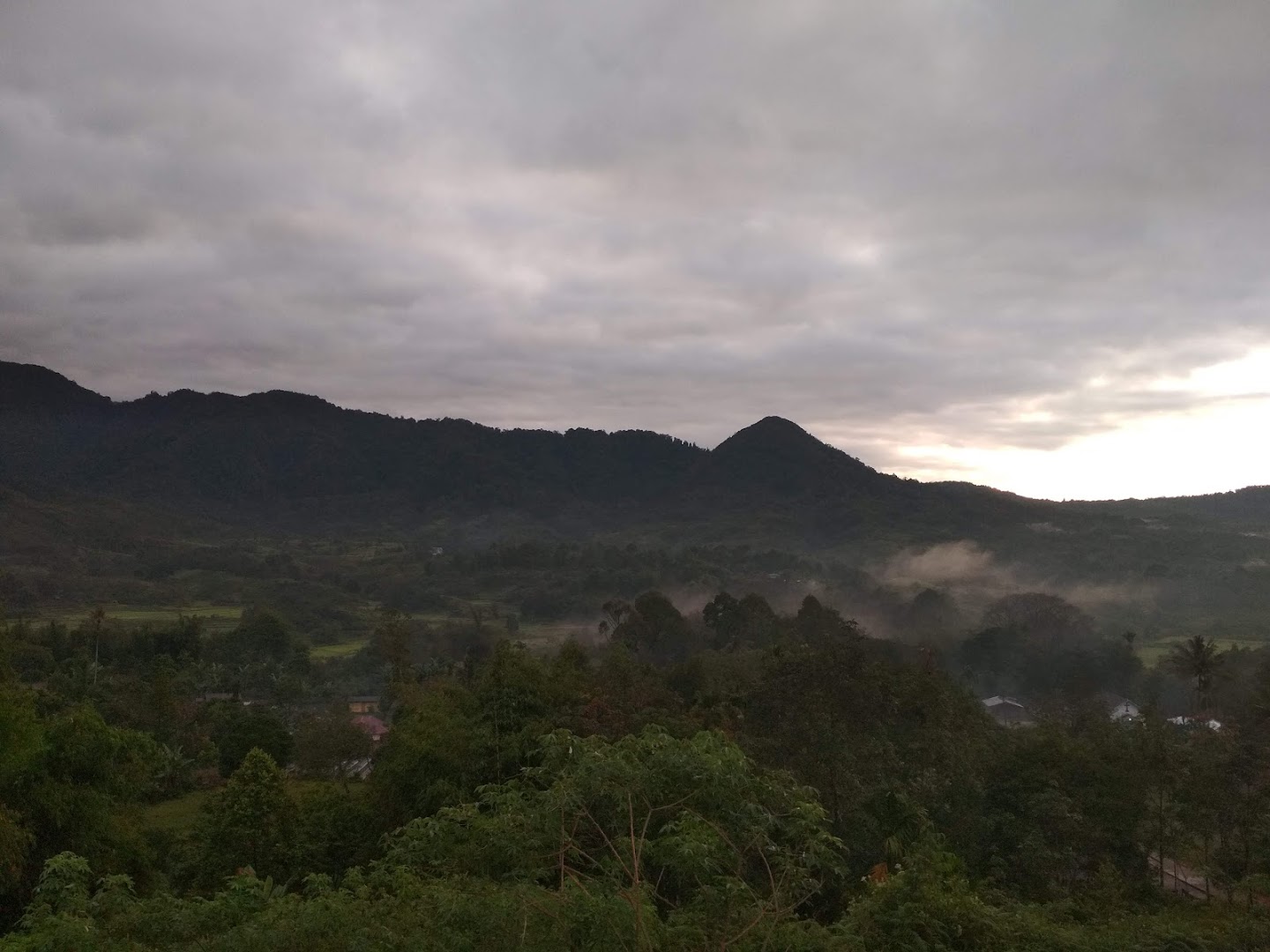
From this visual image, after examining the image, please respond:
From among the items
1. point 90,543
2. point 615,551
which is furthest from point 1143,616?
point 90,543

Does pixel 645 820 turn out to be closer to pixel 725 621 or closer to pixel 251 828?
pixel 251 828

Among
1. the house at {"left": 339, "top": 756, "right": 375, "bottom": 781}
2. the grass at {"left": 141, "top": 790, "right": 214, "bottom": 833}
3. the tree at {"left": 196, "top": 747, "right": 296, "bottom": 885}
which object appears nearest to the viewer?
the tree at {"left": 196, "top": 747, "right": 296, "bottom": 885}

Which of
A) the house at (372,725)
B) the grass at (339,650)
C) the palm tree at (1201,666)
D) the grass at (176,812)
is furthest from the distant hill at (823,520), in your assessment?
the grass at (176,812)

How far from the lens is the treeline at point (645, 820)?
25.5 ft

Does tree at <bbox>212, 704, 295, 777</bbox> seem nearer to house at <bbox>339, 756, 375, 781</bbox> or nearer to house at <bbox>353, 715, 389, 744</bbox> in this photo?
house at <bbox>339, 756, 375, 781</bbox>

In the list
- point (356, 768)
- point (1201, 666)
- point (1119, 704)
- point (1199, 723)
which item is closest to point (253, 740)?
point (356, 768)

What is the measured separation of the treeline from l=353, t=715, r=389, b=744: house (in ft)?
4.49

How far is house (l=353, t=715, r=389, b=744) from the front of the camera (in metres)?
32.0

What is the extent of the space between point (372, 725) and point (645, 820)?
30941mm

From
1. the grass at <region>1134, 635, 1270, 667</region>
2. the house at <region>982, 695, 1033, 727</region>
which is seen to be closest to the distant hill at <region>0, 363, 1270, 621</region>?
the grass at <region>1134, 635, 1270, 667</region>

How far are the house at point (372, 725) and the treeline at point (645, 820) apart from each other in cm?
137

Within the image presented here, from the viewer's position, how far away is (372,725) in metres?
36.9

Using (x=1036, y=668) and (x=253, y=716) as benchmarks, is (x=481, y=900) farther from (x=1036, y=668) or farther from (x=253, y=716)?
(x=1036, y=668)

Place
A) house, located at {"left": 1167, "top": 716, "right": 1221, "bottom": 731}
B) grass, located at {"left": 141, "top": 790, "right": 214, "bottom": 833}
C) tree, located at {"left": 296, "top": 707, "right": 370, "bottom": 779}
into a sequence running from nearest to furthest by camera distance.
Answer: grass, located at {"left": 141, "top": 790, "right": 214, "bottom": 833}
tree, located at {"left": 296, "top": 707, "right": 370, "bottom": 779}
house, located at {"left": 1167, "top": 716, "right": 1221, "bottom": 731}
